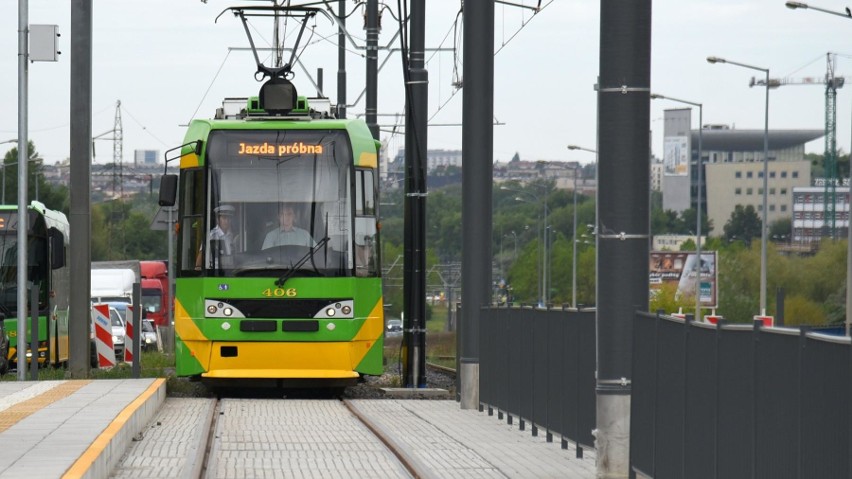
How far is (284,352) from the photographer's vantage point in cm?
2083

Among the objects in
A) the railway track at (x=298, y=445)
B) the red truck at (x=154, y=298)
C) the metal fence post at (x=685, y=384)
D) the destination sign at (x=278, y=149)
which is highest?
the destination sign at (x=278, y=149)

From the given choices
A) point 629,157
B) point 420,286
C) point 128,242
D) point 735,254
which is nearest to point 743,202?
point 128,242

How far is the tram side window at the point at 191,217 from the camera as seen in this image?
21.0 meters

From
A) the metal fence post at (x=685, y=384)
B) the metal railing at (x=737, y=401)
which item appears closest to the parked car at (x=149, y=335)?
the metal railing at (x=737, y=401)

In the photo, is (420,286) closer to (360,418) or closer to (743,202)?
(360,418)

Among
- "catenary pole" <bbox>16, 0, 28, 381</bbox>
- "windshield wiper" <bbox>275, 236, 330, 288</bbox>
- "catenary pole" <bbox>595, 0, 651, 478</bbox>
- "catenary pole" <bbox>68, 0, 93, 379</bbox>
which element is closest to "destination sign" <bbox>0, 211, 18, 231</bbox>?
"catenary pole" <bbox>16, 0, 28, 381</bbox>

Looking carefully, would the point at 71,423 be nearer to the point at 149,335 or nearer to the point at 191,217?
the point at 191,217

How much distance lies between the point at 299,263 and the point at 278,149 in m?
1.46

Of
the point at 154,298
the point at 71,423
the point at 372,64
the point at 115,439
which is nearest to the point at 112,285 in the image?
the point at 154,298

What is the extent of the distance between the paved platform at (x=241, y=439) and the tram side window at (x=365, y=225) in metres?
1.93

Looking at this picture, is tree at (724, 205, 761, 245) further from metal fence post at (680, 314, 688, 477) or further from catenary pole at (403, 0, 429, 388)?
metal fence post at (680, 314, 688, 477)

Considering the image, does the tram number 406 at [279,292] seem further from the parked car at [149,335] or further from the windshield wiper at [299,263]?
the parked car at [149,335]

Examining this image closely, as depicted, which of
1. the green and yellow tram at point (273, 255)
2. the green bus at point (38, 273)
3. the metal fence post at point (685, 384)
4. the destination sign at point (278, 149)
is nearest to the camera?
the metal fence post at point (685, 384)

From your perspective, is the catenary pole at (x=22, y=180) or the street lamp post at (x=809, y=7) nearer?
the catenary pole at (x=22, y=180)
